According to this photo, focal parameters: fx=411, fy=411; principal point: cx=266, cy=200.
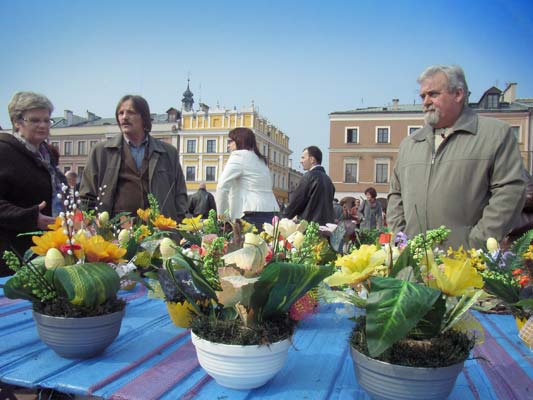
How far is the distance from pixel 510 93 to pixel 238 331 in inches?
1363

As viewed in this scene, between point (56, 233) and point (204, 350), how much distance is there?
1.67 feet

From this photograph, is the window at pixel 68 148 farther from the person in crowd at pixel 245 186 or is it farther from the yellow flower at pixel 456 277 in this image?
the yellow flower at pixel 456 277

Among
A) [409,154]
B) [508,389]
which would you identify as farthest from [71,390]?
[409,154]

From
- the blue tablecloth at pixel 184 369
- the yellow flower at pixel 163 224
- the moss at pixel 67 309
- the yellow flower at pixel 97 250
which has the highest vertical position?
the yellow flower at pixel 97 250

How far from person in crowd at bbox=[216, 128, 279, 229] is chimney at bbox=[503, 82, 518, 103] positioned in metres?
32.2

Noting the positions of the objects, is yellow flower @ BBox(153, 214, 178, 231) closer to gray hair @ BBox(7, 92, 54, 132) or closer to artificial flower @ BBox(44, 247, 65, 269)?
artificial flower @ BBox(44, 247, 65, 269)

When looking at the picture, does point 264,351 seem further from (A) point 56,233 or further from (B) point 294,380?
(A) point 56,233

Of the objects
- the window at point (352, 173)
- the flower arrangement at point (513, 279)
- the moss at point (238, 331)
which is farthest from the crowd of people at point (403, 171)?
the window at point (352, 173)

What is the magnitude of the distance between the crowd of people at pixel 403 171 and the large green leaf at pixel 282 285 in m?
0.96

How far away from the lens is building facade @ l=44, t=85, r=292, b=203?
38.5 m

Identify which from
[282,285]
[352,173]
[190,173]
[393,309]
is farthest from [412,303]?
[190,173]

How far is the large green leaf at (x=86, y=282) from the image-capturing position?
951 mm

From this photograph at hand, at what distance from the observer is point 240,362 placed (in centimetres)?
84

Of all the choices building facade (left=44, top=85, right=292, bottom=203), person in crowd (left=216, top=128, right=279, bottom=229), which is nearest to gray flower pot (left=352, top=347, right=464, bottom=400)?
person in crowd (left=216, top=128, right=279, bottom=229)
